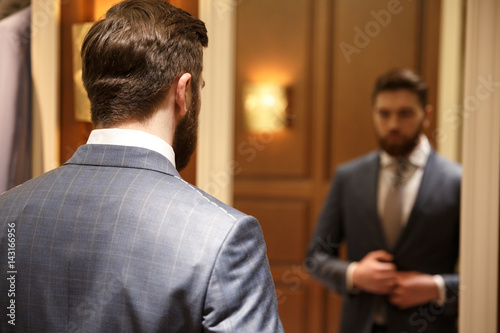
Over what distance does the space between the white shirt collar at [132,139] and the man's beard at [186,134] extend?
41 mm

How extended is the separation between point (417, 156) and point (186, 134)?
1849mm

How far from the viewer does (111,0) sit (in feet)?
4.97

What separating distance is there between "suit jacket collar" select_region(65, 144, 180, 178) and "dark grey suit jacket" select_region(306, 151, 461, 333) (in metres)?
1.69

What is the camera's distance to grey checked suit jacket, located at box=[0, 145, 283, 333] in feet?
2.68

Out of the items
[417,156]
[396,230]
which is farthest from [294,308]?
[417,156]

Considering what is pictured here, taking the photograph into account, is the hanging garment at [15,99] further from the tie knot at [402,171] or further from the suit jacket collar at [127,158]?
the tie knot at [402,171]

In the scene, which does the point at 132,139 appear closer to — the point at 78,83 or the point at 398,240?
the point at 78,83

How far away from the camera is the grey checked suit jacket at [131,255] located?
82 cm

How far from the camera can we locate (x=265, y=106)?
4.19 metres

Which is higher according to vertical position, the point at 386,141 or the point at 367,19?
the point at 367,19

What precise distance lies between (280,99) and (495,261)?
9.26 ft

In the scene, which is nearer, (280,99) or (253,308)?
(253,308)

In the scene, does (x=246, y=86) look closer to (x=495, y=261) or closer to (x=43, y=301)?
(x=495, y=261)

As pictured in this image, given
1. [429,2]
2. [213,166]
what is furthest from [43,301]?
[429,2]
